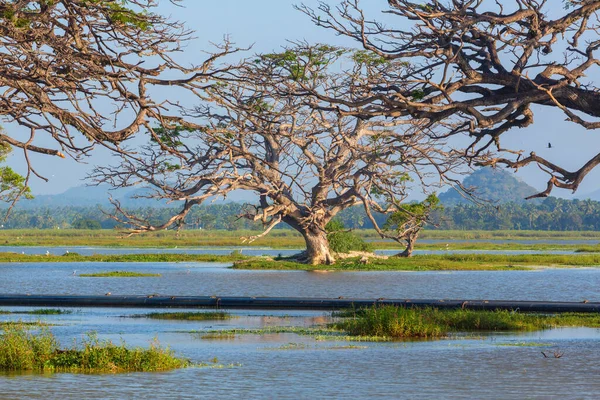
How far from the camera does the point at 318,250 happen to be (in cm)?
4928

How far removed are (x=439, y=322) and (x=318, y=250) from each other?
1124 inches

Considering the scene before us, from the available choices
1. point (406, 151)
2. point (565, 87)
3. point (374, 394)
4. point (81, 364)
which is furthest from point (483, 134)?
point (406, 151)

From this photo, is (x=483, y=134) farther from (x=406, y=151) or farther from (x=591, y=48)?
(x=406, y=151)

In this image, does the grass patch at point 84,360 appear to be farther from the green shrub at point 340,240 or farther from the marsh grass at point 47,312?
the green shrub at point 340,240

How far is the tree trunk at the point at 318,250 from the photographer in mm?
49250

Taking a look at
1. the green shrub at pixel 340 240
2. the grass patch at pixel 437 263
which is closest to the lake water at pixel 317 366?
the grass patch at pixel 437 263

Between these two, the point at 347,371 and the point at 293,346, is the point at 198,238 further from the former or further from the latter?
the point at 347,371

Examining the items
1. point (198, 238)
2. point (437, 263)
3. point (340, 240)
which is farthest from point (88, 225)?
point (437, 263)

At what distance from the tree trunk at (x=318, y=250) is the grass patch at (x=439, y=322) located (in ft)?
83.7

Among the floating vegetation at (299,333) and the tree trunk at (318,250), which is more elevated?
the tree trunk at (318,250)

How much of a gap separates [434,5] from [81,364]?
8.94 m

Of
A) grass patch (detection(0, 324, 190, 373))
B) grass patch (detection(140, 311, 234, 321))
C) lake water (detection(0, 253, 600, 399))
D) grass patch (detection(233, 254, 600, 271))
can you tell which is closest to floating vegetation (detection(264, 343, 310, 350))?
lake water (detection(0, 253, 600, 399))

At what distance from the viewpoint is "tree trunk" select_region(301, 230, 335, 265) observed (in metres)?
49.2

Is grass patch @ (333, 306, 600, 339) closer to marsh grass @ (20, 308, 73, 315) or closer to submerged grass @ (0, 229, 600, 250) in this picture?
marsh grass @ (20, 308, 73, 315)
